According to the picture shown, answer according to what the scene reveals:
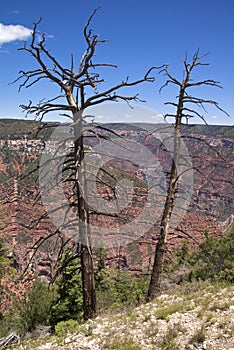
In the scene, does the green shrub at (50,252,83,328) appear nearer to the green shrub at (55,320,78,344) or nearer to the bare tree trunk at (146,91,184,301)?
the bare tree trunk at (146,91,184,301)

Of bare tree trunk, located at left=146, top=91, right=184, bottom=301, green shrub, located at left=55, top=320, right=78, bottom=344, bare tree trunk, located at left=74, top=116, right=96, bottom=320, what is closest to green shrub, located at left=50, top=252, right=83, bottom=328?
bare tree trunk, located at left=146, top=91, right=184, bottom=301

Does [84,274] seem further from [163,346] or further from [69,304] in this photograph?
[69,304]

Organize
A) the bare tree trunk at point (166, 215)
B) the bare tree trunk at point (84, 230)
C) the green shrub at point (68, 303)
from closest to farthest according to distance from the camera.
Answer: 1. the bare tree trunk at point (84, 230)
2. the bare tree trunk at point (166, 215)
3. the green shrub at point (68, 303)

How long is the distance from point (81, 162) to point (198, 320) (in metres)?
3.89

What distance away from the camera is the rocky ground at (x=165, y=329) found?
482 centimetres

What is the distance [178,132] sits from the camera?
8586 millimetres

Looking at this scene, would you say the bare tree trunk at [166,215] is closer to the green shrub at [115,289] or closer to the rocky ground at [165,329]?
the rocky ground at [165,329]

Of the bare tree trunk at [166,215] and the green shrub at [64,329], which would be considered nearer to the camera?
the green shrub at [64,329]

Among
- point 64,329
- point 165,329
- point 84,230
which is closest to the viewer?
point 165,329

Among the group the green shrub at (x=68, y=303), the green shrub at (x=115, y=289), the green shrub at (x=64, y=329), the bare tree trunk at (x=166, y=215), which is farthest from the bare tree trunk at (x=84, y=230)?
the green shrub at (x=115, y=289)

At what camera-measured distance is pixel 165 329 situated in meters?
5.46

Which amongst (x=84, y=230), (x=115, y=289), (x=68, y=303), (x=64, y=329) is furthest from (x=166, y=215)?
(x=115, y=289)

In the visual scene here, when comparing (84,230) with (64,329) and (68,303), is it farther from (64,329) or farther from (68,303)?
(68,303)

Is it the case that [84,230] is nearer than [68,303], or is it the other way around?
[84,230]
